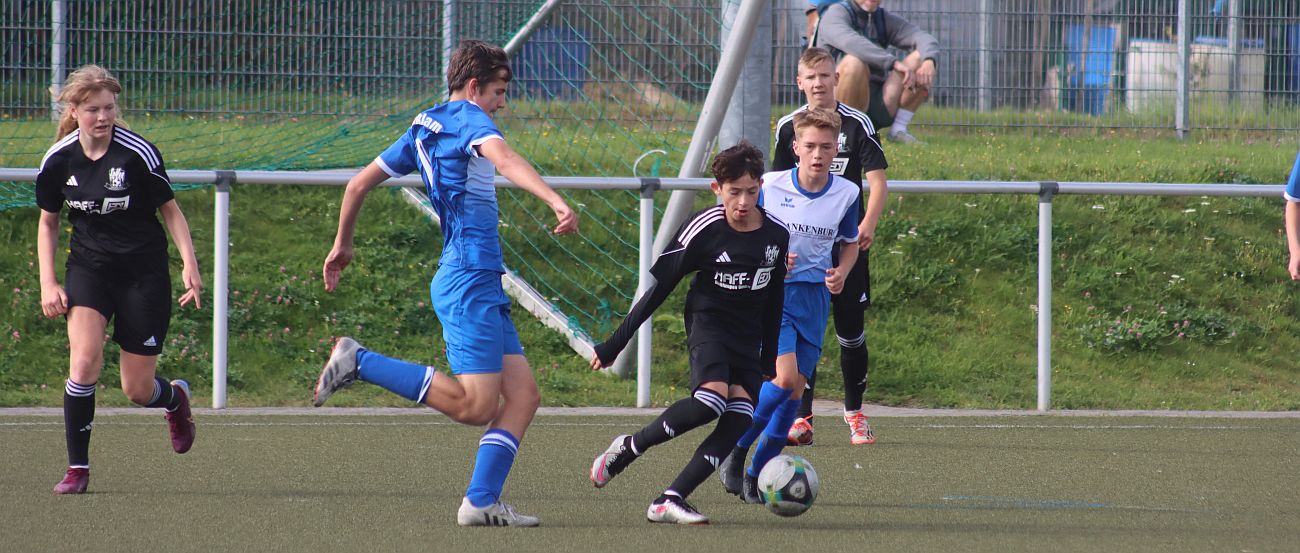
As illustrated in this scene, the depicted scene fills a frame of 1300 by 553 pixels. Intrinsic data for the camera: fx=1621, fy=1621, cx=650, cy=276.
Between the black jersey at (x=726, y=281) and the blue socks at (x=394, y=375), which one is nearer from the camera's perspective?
the blue socks at (x=394, y=375)

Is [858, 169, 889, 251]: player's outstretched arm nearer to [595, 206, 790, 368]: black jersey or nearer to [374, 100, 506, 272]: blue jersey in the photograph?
[595, 206, 790, 368]: black jersey

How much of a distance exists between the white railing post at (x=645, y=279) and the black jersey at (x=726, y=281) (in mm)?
3226

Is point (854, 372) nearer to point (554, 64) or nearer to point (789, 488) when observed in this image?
point (789, 488)

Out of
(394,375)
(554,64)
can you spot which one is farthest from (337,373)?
(554,64)

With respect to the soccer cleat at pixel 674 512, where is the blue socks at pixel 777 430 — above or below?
above

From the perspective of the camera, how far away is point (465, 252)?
16.9ft

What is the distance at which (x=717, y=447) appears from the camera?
550 centimetres

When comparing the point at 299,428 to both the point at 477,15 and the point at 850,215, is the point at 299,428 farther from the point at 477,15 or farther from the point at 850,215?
the point at 477,15

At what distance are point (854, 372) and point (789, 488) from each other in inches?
95.9

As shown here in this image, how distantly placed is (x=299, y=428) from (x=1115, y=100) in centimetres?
828

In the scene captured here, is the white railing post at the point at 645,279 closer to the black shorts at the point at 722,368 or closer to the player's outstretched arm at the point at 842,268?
the player's outstretched arm at the point at 842,268

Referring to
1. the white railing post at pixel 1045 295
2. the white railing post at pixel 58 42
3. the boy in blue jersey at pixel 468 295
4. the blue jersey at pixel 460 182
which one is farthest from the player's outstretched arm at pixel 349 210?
the white railing post at pixel 58 42

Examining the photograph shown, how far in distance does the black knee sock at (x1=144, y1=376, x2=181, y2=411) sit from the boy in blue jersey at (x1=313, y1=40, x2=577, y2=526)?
4.37 feet

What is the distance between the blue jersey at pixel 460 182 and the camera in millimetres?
5102
